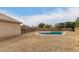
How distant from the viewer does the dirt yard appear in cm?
381

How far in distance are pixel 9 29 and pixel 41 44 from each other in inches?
29.6

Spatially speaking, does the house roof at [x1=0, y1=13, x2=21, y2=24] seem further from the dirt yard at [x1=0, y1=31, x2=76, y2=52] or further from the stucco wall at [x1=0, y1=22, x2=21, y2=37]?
the dirt yard at [x1=0, y1=31, x2=76, y2=52]

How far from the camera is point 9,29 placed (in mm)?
3844

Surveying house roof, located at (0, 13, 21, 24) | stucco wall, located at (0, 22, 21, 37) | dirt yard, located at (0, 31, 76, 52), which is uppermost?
house roof, located at (0, 13, 21, 24)

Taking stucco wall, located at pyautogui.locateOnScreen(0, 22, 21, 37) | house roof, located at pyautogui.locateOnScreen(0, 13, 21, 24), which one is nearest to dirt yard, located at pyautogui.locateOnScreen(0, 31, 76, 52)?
stucco wall, located at pyautogui.locateOnScreen(0, 22, 21, 37)

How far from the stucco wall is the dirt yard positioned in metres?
0.13

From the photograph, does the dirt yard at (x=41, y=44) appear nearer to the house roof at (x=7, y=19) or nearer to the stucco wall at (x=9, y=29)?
the stucco wall at (x=9, y=29)

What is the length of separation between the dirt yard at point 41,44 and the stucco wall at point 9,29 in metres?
0.13

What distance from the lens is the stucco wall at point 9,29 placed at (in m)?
3.79

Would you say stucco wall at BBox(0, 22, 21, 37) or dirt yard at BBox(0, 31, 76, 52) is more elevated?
stucco wall at BBox(0, 22, 21, 37)

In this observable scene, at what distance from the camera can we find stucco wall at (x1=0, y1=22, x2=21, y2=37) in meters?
3.79
